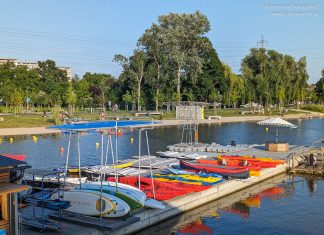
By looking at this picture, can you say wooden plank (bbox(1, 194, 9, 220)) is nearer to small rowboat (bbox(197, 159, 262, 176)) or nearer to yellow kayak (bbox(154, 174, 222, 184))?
yellow kayak (bbox(154, 174, 222, 184))

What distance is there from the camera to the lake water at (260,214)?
2405cm

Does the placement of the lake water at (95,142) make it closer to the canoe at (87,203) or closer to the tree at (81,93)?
the canoe at (87,203)

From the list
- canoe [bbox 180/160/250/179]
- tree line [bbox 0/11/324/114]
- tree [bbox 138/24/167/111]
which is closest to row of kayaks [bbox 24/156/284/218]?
canoe [bbox 180/160/250/179]

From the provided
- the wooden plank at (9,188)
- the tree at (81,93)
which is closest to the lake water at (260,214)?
the wooden plank at (9,188)

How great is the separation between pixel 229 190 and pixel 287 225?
7241 millimetres

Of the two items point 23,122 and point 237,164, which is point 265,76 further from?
point 237,164

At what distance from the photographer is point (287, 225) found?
24.9m

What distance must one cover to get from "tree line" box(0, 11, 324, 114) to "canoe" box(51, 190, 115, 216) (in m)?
78.9

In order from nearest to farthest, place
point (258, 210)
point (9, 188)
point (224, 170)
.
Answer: point (9, 188)
point (258, 210)
point (224, 170)

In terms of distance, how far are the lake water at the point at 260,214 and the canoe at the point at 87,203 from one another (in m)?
2.42

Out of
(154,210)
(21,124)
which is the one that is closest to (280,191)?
(154,210)

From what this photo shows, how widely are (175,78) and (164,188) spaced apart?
87951mm

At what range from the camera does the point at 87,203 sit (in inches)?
877

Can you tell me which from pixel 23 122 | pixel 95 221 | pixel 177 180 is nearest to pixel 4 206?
pixel 95 221
